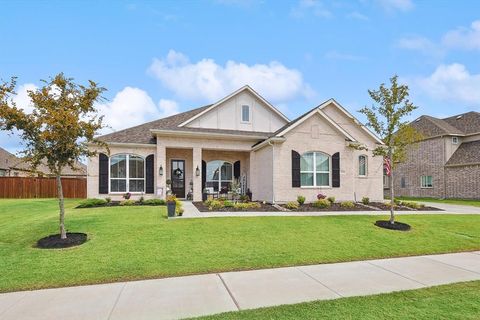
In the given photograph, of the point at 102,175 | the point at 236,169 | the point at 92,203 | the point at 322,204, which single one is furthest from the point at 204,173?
the point at 322,204

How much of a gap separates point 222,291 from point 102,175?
1357 cm

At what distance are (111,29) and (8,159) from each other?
33.9 meters

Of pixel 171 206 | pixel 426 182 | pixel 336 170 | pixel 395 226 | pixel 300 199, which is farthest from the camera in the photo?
pixel 426 182

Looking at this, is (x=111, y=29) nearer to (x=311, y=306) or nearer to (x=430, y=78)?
(x=311, y=306)

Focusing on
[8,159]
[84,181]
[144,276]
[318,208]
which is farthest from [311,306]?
[8,159]

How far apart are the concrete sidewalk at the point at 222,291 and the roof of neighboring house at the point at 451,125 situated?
80.2 ft

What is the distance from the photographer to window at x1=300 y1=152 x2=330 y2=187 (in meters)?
16.0

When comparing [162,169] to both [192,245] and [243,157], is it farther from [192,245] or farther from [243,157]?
[192,245]

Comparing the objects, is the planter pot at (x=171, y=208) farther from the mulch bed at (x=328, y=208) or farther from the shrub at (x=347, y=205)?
the shrub at (x=347, y=205)

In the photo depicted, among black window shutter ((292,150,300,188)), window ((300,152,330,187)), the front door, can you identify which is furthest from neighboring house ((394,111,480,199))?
the front door

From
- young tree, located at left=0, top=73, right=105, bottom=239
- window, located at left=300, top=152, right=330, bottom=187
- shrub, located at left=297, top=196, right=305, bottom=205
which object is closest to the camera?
young tree, located at left=0, top=73, right=105, bottom=239

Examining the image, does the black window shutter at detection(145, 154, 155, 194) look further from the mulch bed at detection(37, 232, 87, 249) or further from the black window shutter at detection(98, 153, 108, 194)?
the mulch bed at detection(37, 232, 87, 249)

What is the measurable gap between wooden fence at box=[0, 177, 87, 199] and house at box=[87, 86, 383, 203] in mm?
9574

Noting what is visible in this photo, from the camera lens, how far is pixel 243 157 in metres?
19.6
